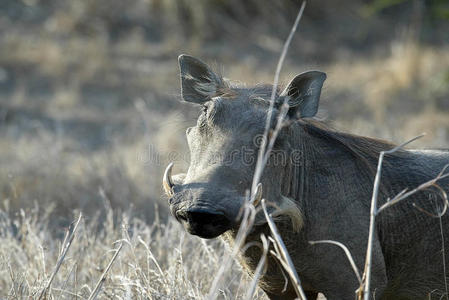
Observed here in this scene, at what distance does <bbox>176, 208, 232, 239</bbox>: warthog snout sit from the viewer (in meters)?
2.61

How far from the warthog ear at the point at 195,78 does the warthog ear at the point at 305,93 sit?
36 cm

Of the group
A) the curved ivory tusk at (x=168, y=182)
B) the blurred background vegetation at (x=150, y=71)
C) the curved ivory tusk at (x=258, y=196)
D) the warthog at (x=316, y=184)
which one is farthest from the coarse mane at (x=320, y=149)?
the blurred background vegetation at (x=150, y=71)

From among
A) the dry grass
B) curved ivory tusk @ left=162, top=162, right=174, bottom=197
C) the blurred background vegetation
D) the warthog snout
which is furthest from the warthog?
the blurred background vegetation

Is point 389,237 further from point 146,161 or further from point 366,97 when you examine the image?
point 366,97

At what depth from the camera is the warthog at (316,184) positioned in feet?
9.75

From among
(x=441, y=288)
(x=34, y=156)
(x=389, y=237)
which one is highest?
(x=389, y=237)

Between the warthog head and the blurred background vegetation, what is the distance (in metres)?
2.79

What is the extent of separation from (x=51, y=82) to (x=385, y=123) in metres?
6.01

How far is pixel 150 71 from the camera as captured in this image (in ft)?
41.3

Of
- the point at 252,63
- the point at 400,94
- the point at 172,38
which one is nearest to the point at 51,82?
the point at 172,38

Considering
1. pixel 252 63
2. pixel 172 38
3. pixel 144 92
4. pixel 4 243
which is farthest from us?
pixel 172 38

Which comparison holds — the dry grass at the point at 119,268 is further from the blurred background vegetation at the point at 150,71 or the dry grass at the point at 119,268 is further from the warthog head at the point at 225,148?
the blurred background vegetation at the point at 150,71

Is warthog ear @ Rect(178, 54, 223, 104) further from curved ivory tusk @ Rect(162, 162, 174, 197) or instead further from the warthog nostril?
the warthog nostril

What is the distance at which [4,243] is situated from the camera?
4035 mm
